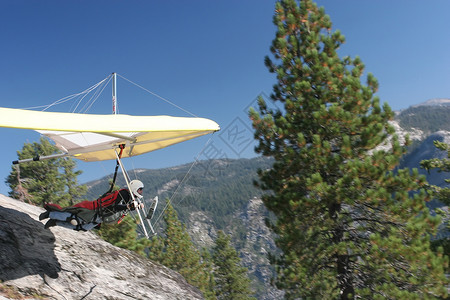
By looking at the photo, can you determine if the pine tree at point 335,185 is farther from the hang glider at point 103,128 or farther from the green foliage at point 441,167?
the green foliage at point 441,167

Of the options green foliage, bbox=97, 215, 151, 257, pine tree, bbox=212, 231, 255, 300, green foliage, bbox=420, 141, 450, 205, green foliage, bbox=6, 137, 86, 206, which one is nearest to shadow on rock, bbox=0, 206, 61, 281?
green foliage, bbox=97, 215, 151, 257

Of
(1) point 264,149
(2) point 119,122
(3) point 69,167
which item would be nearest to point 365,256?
(1) point 264,149

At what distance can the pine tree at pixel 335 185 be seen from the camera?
9.41 meters

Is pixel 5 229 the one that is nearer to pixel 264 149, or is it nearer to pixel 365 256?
pixel 264 149

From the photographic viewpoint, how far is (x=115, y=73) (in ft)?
35.2

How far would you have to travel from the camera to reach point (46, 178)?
36500 mm

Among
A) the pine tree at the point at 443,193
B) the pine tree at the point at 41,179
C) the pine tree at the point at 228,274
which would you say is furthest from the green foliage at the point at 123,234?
the pine tree at the point at 228,274

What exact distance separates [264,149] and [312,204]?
112 inches

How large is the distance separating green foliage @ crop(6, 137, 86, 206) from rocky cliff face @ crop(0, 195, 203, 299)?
2679cm

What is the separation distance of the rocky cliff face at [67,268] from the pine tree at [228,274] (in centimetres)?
3169

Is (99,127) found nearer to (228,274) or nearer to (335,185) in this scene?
(335,185)

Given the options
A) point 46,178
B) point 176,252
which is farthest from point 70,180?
Answer: point 176,252

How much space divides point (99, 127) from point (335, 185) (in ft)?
23.1

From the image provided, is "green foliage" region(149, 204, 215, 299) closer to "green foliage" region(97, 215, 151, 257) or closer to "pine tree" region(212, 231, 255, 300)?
"pine tree" region(212, 231, 255, 300)
